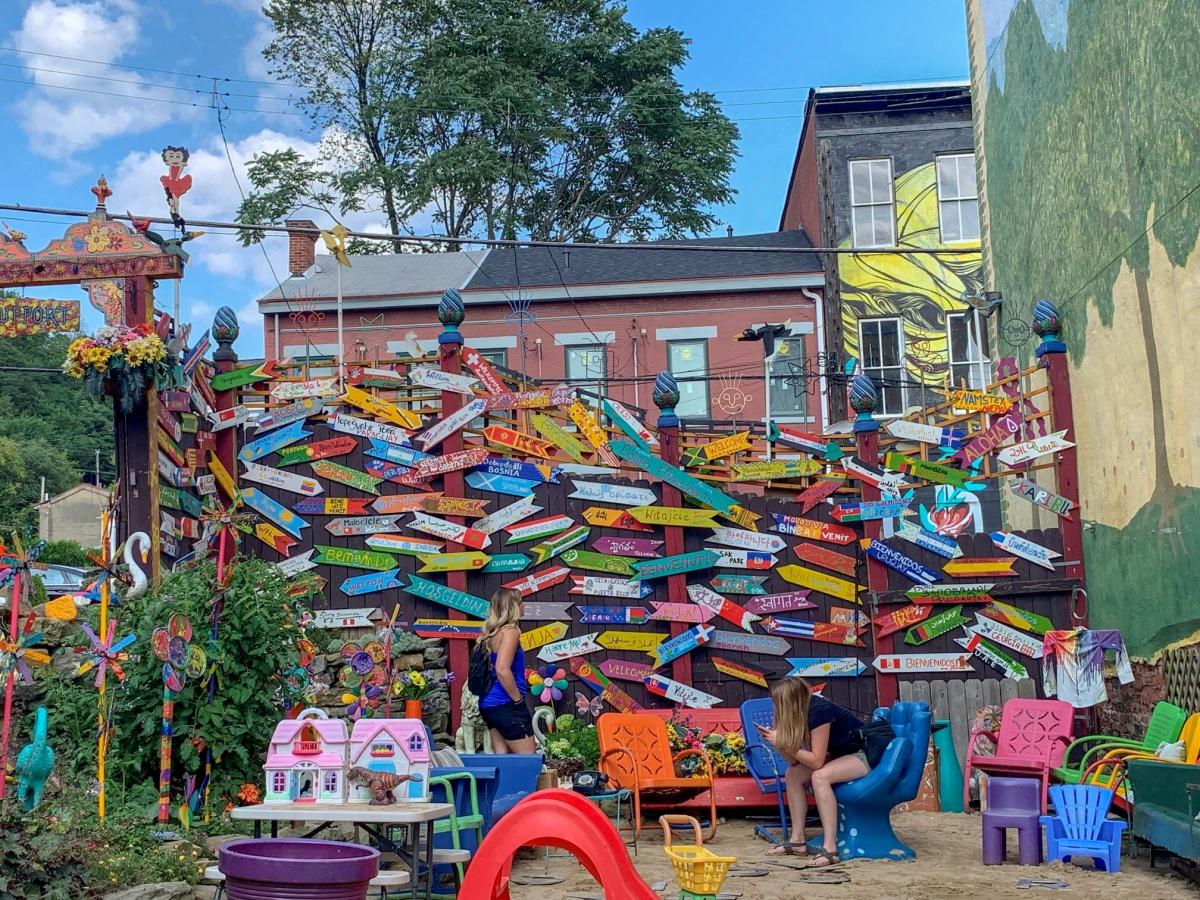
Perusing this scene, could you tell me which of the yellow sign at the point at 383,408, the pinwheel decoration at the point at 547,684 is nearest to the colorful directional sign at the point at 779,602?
the pinwheel decoration at the point at 547,684

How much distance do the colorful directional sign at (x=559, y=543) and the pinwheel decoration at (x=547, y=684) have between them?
0.95 meters

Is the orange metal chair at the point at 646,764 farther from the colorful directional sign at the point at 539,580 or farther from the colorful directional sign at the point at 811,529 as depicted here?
the colorful directional sign at the point at 811,529

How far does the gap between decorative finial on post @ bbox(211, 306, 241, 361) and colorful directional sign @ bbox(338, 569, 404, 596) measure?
7.50 feet

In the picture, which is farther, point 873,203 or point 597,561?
point 873,203

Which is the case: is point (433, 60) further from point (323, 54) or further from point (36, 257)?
point (36, 257)

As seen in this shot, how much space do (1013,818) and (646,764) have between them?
2631mm

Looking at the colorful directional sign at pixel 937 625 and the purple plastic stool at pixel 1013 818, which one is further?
the colorful directional sign at pixel 937 625

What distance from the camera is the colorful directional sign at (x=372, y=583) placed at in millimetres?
11336

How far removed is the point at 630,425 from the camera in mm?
11461

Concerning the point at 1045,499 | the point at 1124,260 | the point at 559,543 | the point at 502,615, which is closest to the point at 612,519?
the point at 559,543

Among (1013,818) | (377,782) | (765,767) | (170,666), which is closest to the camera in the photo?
(377,782)

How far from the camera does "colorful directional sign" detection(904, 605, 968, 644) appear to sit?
36.4 ft

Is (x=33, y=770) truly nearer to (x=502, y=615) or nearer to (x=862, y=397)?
(x=502, y=615)

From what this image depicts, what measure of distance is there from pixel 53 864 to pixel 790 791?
4.54 m
